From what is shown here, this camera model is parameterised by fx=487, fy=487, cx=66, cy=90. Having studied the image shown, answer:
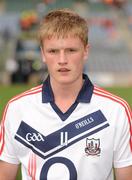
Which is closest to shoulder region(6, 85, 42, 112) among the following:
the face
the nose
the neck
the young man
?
the young man

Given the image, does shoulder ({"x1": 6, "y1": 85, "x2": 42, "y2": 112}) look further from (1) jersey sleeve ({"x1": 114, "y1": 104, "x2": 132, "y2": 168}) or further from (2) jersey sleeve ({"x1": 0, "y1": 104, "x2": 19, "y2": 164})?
(1) jersey sleeve ({"x1": 114, "y1": 104, "x2": 132, "y2": 168})

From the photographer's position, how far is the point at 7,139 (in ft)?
8.70

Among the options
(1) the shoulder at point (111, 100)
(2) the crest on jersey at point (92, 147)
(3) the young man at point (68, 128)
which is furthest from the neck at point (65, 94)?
(2) the crest on jersey at point (92, 147)

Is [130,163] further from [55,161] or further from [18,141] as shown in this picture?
[18,141]

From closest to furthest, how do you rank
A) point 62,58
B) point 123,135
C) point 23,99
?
point 62,58 → point 123,135 → point 23,99

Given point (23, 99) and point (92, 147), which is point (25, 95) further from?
point (92, 147)

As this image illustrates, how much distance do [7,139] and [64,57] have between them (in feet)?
1.93

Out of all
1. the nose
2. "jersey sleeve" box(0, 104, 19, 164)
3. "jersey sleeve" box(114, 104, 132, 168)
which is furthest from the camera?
"jersey sleeve" box(0, 104, 19, 164)

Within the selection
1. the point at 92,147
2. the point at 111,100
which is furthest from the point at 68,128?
the point at 111,100

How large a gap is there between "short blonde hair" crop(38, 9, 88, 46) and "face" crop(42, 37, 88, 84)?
3 centimetres

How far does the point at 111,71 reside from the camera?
22047 mm

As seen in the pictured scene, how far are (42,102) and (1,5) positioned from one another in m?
23.6

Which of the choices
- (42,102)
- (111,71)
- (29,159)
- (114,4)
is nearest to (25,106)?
(42,102)

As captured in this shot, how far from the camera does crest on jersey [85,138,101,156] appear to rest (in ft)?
8.34
